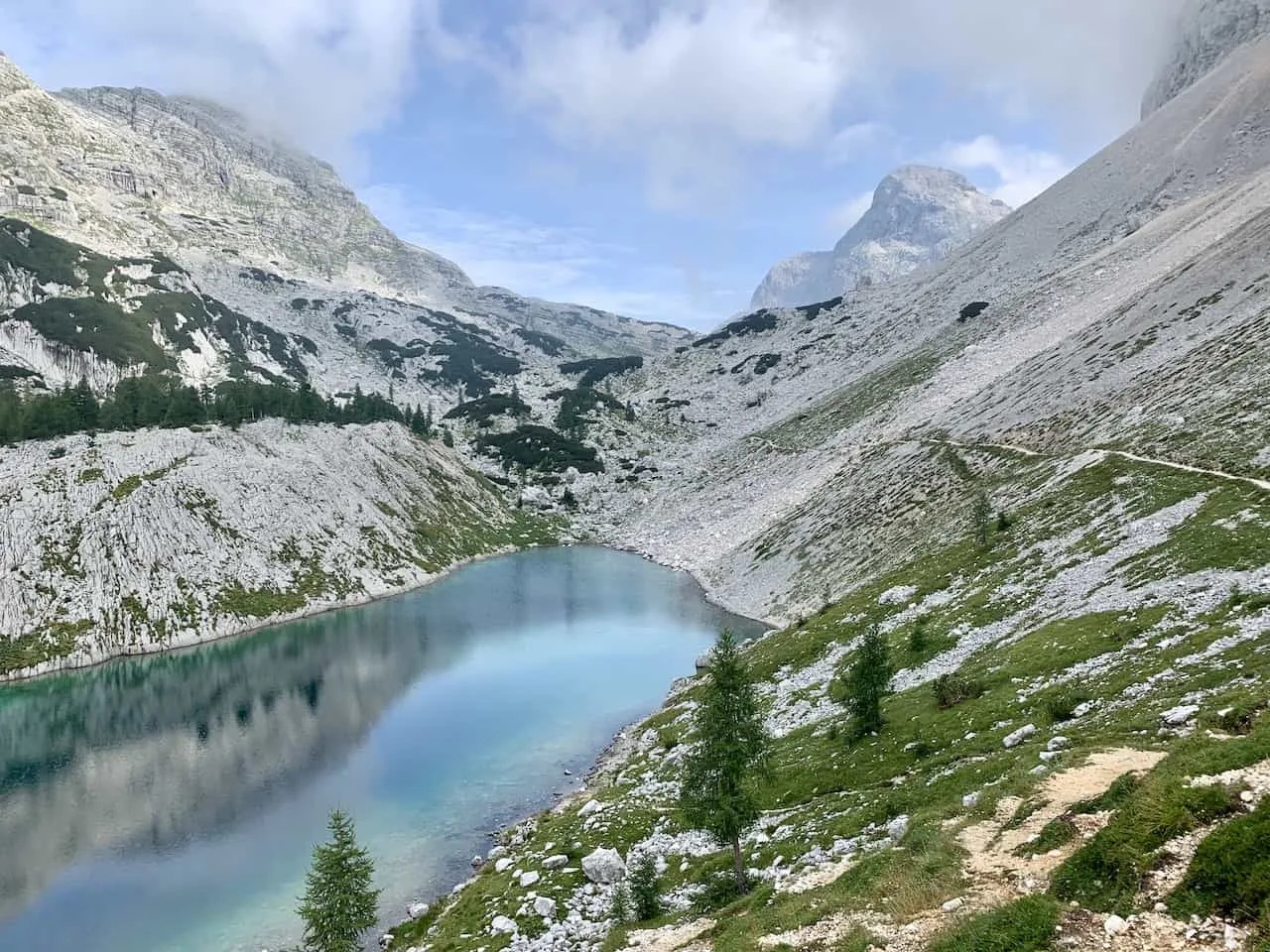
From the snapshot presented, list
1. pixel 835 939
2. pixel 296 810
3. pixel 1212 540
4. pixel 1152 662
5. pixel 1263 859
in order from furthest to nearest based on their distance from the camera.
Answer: pixel 296 810 → pixel 1212 540 → pixel 1152 662 → pixel 835 939 → pixel 1263 859

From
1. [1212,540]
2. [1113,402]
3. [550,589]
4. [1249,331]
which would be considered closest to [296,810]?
[1212,540]

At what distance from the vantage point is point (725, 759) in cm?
2961

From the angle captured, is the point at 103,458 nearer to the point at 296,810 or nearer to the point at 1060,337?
the point at 296,810

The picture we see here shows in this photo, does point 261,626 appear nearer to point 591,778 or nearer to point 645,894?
point 591,778

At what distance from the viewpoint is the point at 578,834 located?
40.8 meters

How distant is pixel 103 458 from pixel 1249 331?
150 metres

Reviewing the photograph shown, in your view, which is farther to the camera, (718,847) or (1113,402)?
(1113,402)

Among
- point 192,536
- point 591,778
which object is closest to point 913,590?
point 591,778

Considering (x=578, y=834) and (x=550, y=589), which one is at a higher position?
(x=550, y=589)

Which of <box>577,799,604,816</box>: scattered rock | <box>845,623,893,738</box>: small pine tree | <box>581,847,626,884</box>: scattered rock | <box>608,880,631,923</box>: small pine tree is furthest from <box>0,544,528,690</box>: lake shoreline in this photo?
<box>845,623,893,738</box>: small pine tree

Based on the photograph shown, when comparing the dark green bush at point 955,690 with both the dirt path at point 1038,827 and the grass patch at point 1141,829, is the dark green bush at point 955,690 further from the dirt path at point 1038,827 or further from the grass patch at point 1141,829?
the grass patch at point 1141,829

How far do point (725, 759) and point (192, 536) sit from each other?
338 feet

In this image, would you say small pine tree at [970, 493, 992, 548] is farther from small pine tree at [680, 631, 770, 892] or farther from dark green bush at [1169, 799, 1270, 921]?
dark green bush at [1169, 799, 1270, 921]

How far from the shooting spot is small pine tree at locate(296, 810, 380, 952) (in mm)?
34188
